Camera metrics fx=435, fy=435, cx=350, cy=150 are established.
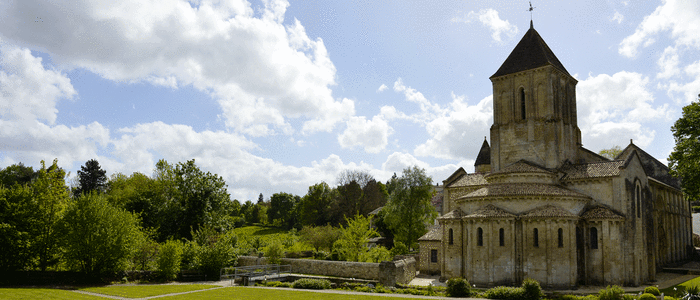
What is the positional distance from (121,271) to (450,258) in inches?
947

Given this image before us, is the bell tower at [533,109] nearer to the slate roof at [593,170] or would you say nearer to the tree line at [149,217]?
the slate roof at [593,170]

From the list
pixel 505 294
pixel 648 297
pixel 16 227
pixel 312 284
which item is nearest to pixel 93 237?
pixel 16 227

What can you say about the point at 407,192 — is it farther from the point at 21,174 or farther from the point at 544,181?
the point at 21,174

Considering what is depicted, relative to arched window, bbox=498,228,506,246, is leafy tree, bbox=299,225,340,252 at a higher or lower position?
lower

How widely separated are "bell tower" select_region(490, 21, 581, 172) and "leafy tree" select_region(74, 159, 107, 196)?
62710mm

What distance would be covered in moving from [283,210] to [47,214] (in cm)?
7582

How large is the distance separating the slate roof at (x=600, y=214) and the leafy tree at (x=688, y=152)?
16.2ft

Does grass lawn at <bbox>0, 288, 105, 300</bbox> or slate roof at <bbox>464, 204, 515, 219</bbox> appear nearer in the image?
grass lawn at <bbox>0, 288, 105, 300</bbox>

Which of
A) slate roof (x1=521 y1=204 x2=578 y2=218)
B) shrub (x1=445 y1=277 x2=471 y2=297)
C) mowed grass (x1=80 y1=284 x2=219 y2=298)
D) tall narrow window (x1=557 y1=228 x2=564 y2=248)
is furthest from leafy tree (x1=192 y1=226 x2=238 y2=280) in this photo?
tall narrow window (x1=557 y1=228 x2=564 y2=248)

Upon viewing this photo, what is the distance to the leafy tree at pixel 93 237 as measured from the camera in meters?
28.2

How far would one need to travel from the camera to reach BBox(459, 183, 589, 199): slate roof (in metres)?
32.0

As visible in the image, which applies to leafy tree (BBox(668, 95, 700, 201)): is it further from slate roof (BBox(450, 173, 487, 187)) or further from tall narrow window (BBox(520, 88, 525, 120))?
slate roof (BBox(450, 173, 487, 187))

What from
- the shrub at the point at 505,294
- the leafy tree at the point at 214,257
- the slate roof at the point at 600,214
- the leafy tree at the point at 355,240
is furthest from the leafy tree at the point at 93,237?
the slate roof at the point at 600,214

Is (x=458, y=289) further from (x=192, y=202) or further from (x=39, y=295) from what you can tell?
(x=192, y=202)
